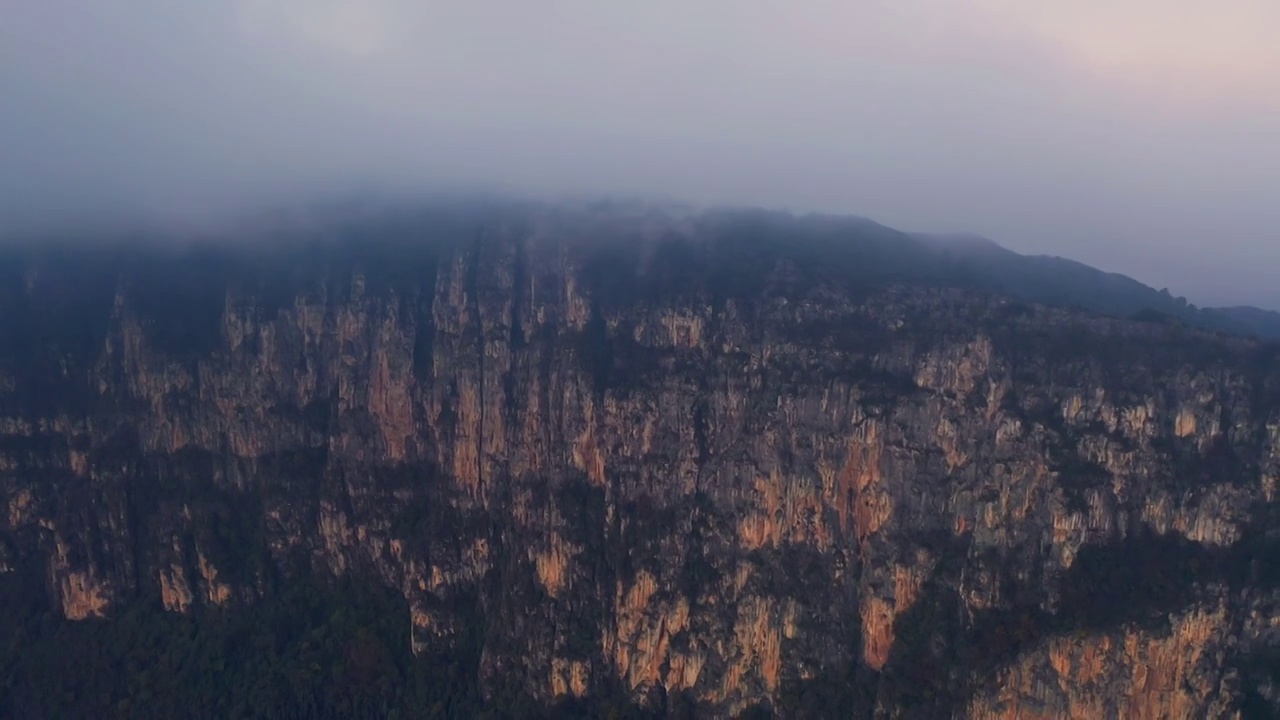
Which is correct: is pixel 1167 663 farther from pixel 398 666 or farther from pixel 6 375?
pixel 6 375

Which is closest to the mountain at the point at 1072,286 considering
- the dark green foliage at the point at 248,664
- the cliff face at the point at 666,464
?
the cliff face at the point at 666,464

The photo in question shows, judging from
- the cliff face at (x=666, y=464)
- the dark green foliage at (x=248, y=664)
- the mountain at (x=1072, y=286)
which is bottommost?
the dark green foliage at (x=248, y=664)

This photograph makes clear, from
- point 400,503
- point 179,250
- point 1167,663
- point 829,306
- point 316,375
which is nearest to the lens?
point 1167,663

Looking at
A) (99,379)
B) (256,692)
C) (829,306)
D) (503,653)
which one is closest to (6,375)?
(99,379)

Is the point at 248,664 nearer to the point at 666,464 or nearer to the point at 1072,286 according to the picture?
the point at 666,464

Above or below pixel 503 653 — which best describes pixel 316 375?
above

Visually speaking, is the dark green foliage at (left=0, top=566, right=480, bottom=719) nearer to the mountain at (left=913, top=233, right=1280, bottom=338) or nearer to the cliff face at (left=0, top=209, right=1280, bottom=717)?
the cliff face at (left=0, top=209, right=1280, bottom=717)

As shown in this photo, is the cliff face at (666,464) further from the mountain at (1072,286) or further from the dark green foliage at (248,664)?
the mountain at (1072,286)
